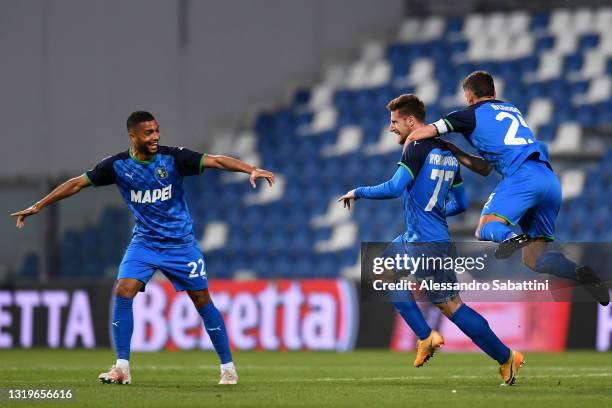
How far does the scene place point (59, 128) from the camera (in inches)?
803

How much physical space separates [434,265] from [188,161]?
193 centimetres

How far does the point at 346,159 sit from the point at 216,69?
9.87 feet

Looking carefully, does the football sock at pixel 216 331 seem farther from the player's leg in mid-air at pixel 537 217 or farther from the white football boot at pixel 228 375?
the player's leg in mid-air at pixel 537 217

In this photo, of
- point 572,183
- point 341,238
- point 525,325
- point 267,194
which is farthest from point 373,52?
point 525,325

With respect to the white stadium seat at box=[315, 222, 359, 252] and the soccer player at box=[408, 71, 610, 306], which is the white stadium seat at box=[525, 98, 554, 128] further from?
the soccer player at box=[408, 71, 610, 306]

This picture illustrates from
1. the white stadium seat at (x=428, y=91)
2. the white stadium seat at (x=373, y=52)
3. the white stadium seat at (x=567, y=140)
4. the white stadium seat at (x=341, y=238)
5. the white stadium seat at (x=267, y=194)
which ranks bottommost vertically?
the white stadium seat at (x=341, y=238)

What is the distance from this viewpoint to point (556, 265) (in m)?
8.40

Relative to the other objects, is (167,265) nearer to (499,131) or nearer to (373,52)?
(499,131)

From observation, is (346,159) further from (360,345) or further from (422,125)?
(422,125)

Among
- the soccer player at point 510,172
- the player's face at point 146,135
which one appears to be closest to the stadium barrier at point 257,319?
the soccer player at point 510,172

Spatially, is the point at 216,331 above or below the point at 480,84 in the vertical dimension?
below

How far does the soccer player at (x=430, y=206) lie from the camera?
8.44 m

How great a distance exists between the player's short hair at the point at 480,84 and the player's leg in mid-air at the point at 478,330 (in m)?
1.44

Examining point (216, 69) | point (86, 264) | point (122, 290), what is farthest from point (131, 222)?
point (122, 290)
